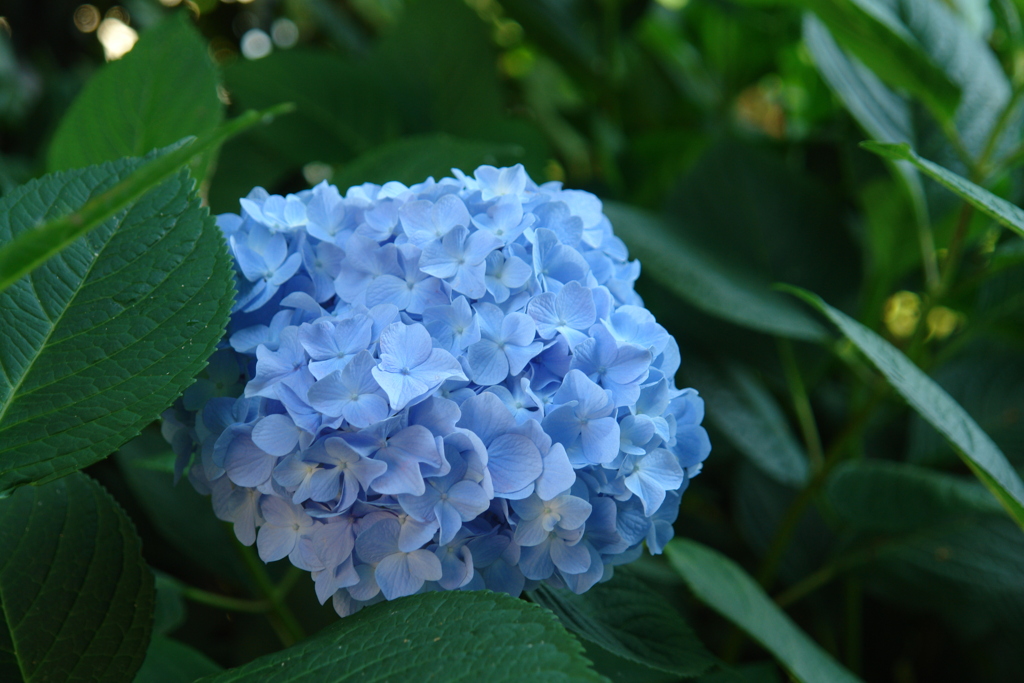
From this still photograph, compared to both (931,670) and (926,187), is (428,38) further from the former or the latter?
(931,670)

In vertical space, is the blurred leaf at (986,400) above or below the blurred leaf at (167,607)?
above

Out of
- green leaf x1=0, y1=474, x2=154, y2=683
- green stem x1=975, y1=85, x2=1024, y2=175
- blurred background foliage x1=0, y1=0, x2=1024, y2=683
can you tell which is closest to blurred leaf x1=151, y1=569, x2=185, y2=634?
blurred background foliage x1=0, y1=0, x2=1024, y2=683

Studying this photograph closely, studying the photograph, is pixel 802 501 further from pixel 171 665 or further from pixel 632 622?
pixel 171 665

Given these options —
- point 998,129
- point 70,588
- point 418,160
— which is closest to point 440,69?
point 418,160

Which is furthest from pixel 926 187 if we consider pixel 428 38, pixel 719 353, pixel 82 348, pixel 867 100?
pixel 82 348

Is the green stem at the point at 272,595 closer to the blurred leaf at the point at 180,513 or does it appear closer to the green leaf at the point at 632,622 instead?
the blurred leaf at the point at 180,513

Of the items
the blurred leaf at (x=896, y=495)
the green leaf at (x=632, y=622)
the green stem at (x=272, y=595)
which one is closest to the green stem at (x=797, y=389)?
the blurred leaf at (x=896, y=495)

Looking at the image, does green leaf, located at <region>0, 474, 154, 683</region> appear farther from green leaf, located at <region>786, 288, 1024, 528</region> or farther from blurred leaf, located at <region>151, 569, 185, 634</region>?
green leaf, located at <region>786, 288, 1024, 528</region>
